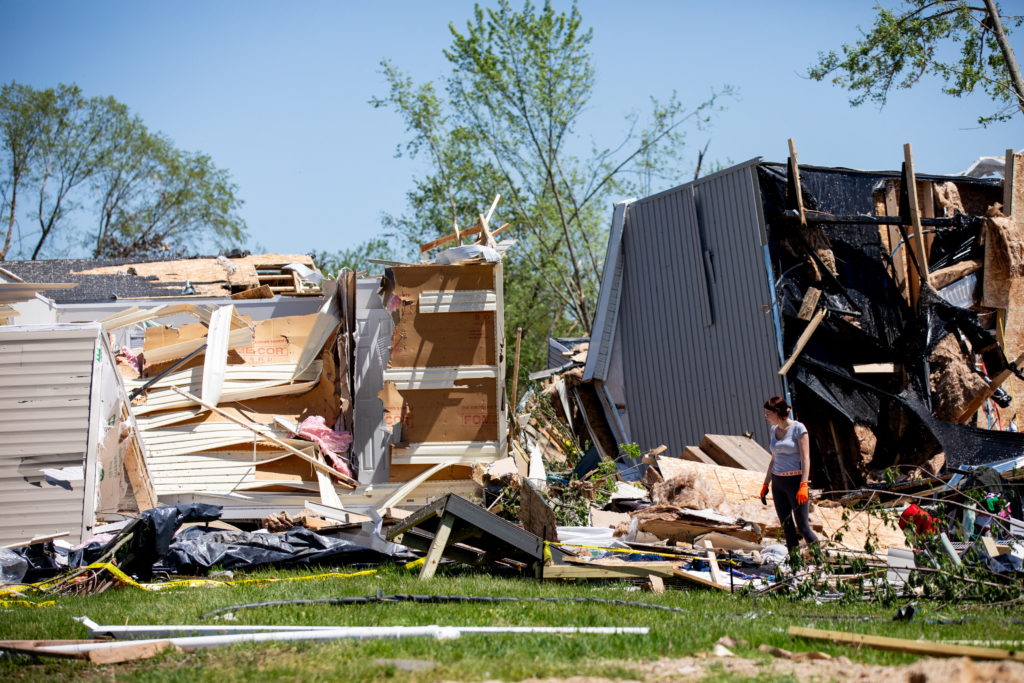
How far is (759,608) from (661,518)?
248 centimetres

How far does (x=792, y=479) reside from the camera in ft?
27.0

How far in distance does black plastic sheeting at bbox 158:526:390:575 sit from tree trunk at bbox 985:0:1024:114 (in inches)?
629

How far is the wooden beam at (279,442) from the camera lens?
1145 centimetres

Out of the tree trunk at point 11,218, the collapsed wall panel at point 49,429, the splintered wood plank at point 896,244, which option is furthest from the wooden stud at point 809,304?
the tree trunk at point 11,218

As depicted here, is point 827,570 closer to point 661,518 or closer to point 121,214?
point 661,518

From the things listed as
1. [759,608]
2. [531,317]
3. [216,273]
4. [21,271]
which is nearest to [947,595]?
[759,608]

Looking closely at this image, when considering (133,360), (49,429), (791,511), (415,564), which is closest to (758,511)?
(791,511)

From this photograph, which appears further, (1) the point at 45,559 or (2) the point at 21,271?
(2) the point at 21,271

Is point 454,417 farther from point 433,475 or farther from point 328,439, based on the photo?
point 328,439

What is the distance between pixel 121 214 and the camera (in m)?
39.1

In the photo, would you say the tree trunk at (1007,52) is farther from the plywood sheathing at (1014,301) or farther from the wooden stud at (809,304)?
the wooden stud at (809,304)

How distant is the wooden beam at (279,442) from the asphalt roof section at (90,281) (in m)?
4.51

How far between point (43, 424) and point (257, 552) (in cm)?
297

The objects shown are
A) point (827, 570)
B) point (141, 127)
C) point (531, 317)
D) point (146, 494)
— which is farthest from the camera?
point (141, 127)
